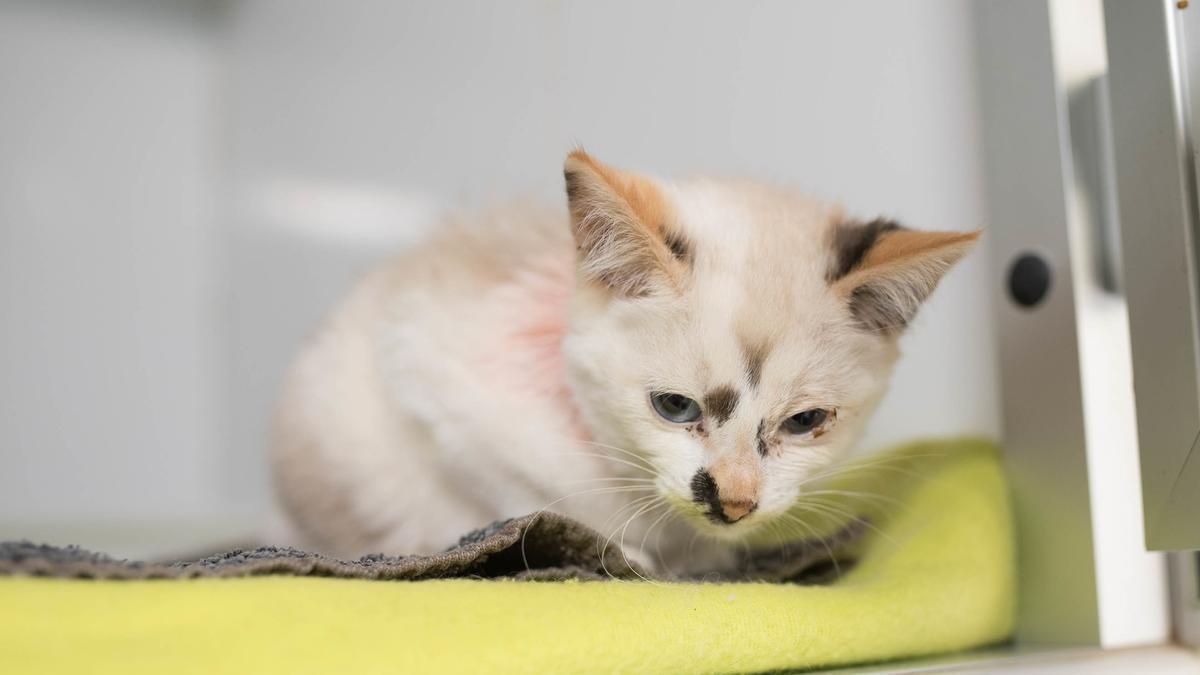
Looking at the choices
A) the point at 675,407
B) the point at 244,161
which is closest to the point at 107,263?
the point at 244,161

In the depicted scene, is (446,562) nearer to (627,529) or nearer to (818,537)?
(627,529)

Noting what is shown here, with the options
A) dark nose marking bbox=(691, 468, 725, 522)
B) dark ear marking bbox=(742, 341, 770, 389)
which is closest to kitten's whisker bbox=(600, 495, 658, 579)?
dark nose marking bbox=(691, 468, 725, 522)

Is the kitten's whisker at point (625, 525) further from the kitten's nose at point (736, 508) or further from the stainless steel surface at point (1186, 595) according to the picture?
the stainless steel surface at point (1186, 595)

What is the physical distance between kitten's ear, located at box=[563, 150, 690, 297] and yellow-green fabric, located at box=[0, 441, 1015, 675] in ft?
1.27

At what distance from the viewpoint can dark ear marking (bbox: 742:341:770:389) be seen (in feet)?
3.78

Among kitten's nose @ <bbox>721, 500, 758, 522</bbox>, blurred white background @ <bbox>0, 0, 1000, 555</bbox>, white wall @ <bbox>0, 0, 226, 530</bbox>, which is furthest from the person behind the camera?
white wall @ <bbox>0, 0, 226, 530</bbox>

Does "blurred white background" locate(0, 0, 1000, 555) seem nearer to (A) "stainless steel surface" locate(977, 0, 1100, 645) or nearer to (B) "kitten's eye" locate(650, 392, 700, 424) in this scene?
(A) "stainless steel surface" locate(977, 0, 1100, 645)

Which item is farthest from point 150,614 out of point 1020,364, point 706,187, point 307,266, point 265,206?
point 265,206

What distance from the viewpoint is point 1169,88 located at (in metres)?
1.22

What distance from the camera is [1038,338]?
1.46 m

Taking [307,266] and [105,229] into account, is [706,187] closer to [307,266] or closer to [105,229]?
[307,266]

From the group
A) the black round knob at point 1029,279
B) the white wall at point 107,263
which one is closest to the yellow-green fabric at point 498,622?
the black round knob at point 1029,279

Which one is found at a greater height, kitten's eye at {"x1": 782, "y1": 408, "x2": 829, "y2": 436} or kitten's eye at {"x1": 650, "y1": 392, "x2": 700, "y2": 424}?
kitten's eye at {"x1": 650, "y1": 392, "x2": 700, "y2": 424}

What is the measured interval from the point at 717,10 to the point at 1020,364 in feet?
2.89
